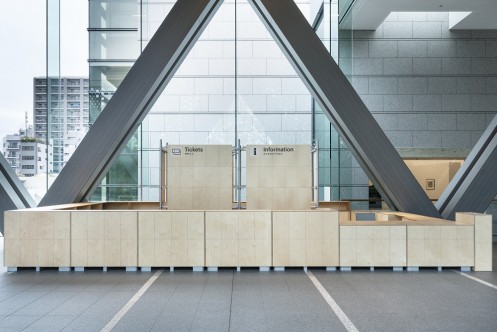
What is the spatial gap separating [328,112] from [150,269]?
609 cm

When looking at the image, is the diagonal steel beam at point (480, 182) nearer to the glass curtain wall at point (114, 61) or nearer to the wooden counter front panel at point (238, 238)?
the wooden counter front panel at point (238, 238)

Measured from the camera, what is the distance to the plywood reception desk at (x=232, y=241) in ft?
31.9

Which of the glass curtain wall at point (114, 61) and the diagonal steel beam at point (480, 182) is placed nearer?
the diagonal steel beam at point (480, 182)

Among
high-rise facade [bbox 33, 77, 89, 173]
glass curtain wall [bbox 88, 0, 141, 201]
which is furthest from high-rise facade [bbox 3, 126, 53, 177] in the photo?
glass curtain wall [bbox 88, 0, 141, 201]

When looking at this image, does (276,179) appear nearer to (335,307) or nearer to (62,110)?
(335,307)

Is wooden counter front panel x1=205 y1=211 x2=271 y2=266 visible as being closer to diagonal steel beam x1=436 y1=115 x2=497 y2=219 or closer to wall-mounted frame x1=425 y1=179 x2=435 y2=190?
diagonal steel beam x1=436 y1=115 x2=497 y2=219

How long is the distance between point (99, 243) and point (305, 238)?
14.1 feet

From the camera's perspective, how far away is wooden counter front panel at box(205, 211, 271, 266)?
9773 millimetres

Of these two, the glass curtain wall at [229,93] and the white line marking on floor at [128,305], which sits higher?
the glass curtain wall at [229,93]

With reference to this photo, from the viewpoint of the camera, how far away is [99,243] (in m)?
9.78

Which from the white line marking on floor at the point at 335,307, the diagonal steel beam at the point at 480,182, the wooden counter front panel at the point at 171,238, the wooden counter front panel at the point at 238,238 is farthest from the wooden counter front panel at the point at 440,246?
the wooden counter front panel at the point at 171,238

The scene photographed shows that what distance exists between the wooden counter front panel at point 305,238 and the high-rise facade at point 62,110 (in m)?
8.85

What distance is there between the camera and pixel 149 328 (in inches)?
233

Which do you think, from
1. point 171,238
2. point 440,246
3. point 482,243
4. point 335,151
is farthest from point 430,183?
point 171,238
